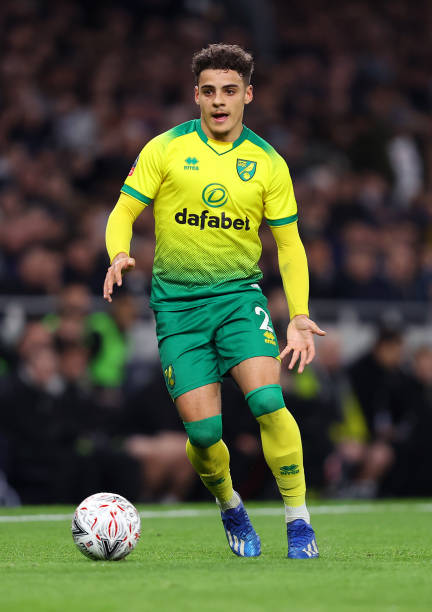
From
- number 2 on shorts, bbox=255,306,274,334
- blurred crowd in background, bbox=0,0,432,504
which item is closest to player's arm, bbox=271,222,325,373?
number 2 on shorts, bbox=255,306,274,334

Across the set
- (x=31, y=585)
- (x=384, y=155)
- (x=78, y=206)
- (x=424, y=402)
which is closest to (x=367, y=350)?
(x=424, y=402)

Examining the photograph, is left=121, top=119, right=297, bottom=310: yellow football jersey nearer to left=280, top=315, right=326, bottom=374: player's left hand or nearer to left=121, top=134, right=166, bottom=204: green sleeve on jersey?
left=121, top=134, right=166, bottom=204: green sleeve on jersey

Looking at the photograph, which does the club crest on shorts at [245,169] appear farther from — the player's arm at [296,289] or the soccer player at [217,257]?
the player's arm at [296,289]

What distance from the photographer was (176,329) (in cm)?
643

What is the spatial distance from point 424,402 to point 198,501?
9.52 ft

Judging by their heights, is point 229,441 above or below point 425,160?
below

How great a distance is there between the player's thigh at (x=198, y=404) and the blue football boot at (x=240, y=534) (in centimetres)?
61

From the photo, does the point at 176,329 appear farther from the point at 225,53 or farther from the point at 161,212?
the point at 225,53

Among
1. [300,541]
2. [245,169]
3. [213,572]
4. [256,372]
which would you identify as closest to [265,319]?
[256,372]

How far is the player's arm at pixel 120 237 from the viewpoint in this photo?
5.91m

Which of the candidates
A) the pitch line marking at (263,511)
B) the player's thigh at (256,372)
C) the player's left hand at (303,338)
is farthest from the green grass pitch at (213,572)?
the player's left hand at (303,338)


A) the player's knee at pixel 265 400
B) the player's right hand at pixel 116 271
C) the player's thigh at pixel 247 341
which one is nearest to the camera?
the player's right hand at pixel 116 271

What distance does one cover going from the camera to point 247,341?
246 inches

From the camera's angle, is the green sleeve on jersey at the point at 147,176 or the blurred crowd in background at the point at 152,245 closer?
the green sleeve on jersey at the point at 147,176
